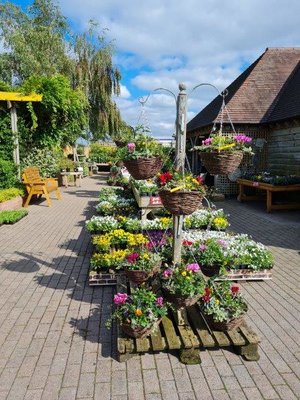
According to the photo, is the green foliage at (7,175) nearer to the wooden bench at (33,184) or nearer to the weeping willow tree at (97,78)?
the wooden bench at (33,184)

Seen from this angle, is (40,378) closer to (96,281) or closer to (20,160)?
(96,281)

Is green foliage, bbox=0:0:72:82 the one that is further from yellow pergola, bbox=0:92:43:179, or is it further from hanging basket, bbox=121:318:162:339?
hanging basket, bbox=121:318:162:339

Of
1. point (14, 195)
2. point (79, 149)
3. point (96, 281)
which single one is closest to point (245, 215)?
point (96, 281)

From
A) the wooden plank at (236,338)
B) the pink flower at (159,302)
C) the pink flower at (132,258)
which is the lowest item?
the wooden plank at (236,338)

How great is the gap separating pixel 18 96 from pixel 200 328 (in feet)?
34.7

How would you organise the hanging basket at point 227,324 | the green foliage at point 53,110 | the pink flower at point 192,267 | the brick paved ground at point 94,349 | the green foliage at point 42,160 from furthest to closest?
the green foliage at point 42,160 < the green foliage at point 53,110 < the pink flower at point 192,267 < the hanging basket at point 227,324 < the brick paved ground at point 94,349

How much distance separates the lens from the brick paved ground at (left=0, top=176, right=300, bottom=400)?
282cm

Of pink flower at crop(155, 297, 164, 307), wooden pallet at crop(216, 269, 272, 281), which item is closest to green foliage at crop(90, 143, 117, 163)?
wooden pallet at crop(216, 269, 272, 281)

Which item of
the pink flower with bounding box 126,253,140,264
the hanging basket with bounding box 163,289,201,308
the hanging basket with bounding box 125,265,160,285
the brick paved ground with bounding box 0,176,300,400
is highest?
the pink flower with bounding box 126,253,140,264

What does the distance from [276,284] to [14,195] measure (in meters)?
8.69

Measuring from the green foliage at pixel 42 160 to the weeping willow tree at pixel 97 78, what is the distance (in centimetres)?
813

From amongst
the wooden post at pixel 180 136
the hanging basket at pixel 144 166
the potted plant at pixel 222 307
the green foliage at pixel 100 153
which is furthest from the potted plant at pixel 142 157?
the green foliage at pixel 100 153

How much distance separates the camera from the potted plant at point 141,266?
146 inches

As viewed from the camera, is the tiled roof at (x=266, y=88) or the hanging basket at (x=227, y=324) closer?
the hanging basket at (x=227, y=324)
